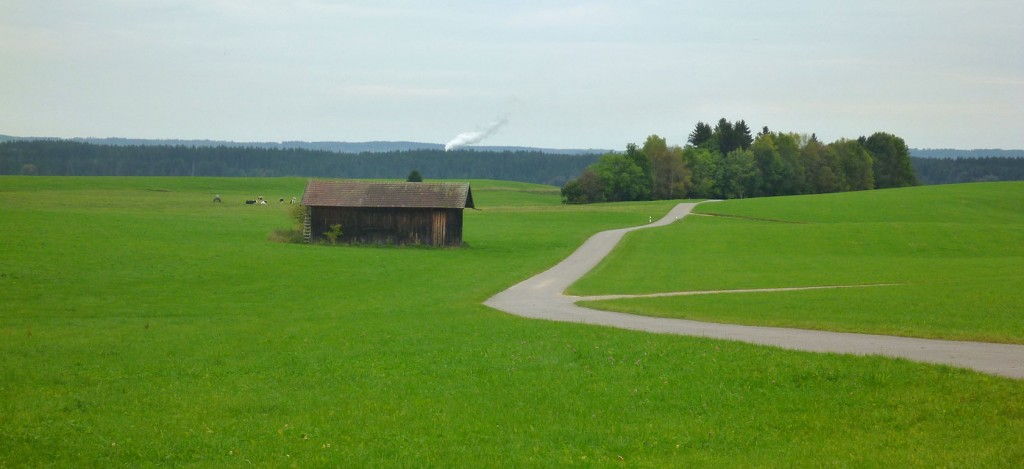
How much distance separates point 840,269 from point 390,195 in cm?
2849

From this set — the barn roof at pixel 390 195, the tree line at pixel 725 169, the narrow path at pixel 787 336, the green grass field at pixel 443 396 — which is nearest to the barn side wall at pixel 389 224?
the barn roof at pixel 390 195

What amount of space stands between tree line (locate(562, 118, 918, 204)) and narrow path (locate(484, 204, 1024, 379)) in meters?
98.3

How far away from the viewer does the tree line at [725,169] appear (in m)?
132

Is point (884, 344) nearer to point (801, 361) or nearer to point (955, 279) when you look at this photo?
point (801, 361)

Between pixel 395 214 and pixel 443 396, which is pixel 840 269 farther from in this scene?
pixel 443 396

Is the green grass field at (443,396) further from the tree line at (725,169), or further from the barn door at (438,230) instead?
the tree line at (725,169)

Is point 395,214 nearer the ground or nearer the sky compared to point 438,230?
nearer the sky

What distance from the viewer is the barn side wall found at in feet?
194

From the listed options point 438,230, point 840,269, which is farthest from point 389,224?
point 840,269

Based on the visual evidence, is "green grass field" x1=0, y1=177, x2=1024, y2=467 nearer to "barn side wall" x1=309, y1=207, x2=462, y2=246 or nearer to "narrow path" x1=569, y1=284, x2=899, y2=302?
"narrow path" x1=569, y1=284, x2=899, y2=302

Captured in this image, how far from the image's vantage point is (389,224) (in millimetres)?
59344

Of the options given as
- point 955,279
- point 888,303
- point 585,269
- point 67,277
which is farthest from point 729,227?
point 67,277

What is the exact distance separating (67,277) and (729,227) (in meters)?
50.1

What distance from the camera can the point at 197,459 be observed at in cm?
1127
